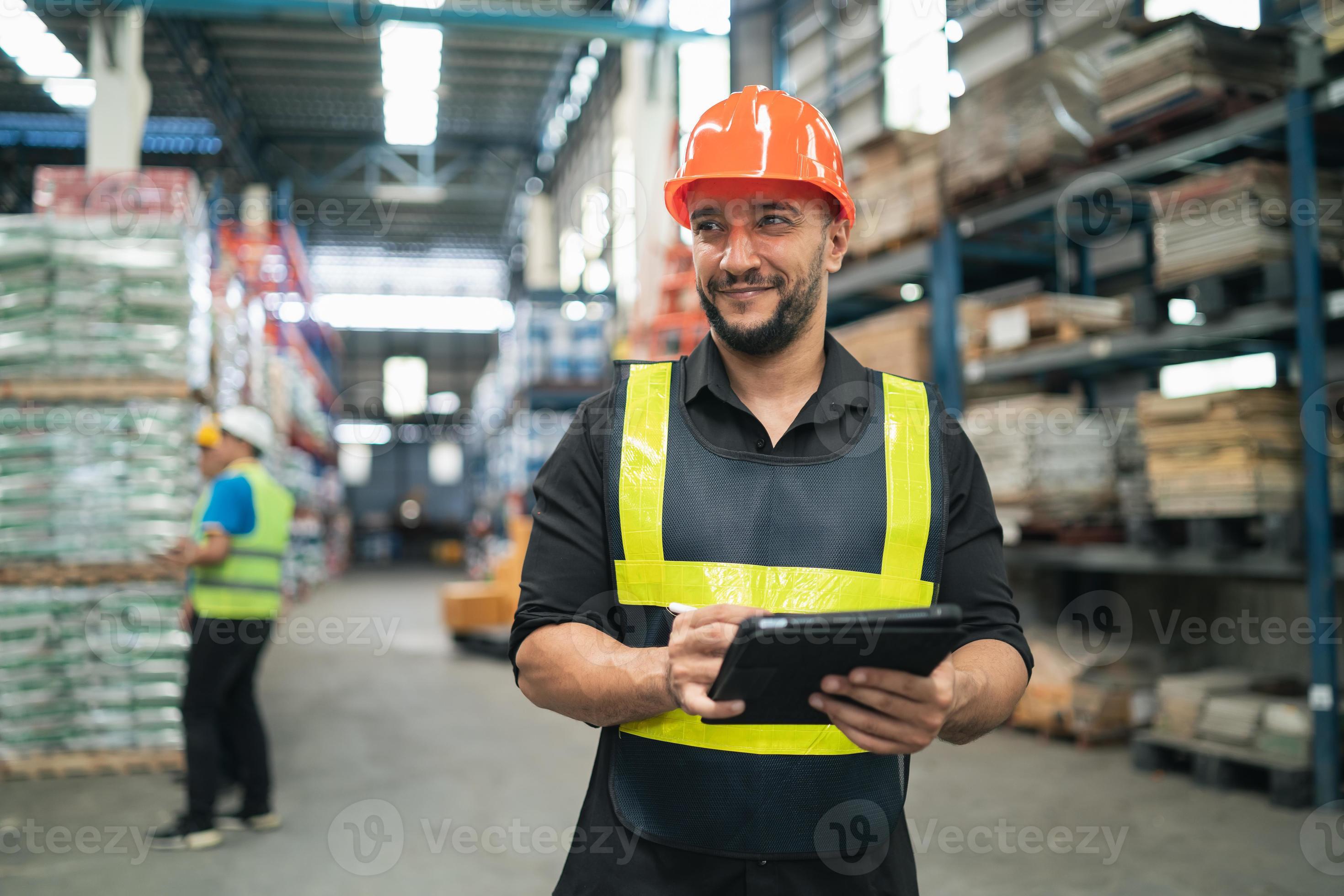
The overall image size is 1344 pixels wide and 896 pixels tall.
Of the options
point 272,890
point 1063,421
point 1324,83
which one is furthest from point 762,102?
point 1063,421

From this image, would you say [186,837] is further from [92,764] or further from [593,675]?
[593,675]

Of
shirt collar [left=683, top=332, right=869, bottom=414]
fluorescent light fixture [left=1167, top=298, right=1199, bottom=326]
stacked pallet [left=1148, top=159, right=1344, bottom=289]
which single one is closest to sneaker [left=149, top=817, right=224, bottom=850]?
shirt collar [left=683, top=332, right=869, bottom=414]

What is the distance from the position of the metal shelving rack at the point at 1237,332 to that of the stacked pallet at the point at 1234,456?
0.22 metres

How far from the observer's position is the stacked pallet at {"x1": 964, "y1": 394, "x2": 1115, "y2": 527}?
5.86m

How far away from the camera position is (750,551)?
1433mm

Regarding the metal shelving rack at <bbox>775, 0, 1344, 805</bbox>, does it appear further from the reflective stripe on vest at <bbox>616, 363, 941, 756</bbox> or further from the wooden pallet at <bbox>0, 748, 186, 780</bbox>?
the wooden pallet at <bbox>0, 748, 186, 780</bbox>

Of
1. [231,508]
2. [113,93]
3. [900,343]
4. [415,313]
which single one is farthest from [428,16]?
[415,313]

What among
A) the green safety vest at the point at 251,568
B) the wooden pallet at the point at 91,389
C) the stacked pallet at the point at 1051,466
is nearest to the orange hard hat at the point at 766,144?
the green safety vest at the point at 251,568

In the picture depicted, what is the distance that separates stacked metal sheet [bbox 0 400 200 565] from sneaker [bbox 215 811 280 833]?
1.88 meters

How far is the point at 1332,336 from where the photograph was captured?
18.6 feet

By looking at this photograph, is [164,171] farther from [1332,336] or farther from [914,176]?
[1332,336]

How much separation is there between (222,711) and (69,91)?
50.5ft

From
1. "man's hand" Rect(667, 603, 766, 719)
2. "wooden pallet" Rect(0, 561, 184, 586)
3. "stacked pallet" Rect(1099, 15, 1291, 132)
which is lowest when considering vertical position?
"wooden pallet" Rect(0, 561, 184, 586)

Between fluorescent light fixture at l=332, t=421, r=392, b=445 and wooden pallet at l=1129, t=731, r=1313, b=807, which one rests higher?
fluorescent light fixture at l=332, t=421, r=392, b=445
